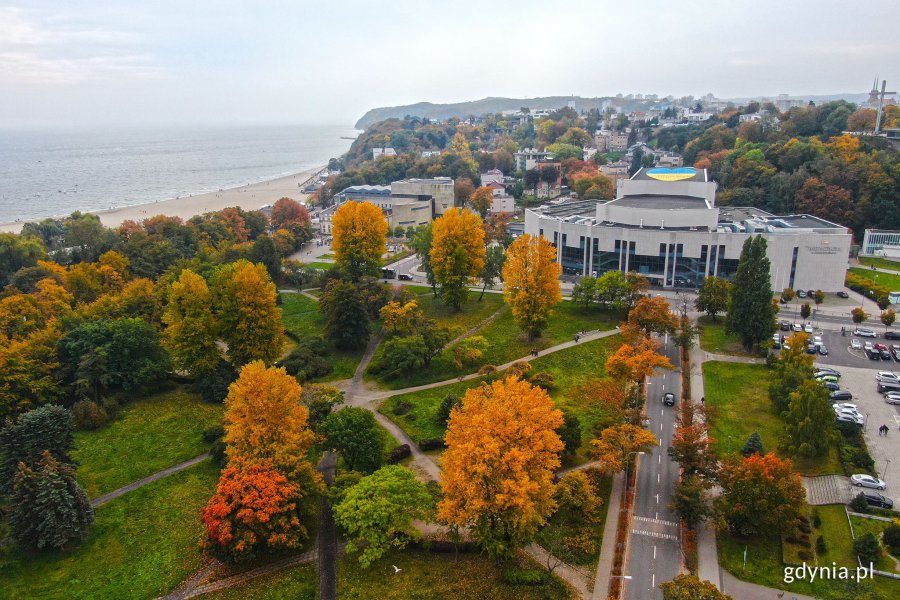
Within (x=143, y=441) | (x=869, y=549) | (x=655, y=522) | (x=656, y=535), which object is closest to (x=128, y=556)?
(x=143, y=441)

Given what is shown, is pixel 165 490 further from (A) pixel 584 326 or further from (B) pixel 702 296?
(B) pixel 702 296

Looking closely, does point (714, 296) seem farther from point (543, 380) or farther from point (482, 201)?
point (482, 201)

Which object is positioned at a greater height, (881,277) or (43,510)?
(43,510)

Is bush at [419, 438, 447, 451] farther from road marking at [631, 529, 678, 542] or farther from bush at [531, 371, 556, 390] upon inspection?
road marking at [631, 529, 678, 542]

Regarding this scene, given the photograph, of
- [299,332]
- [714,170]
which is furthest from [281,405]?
[714,170]

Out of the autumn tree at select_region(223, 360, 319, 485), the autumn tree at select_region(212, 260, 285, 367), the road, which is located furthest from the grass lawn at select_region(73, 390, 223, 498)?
the road

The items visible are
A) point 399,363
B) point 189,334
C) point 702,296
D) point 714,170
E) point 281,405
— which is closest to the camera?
point 281,405
